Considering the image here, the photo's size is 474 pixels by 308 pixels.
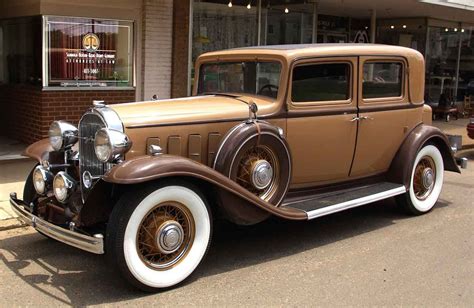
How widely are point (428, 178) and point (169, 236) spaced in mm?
3525

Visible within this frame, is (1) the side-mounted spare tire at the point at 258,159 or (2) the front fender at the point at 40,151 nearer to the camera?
(1) the side-mounted spare tire at the point at 258,159

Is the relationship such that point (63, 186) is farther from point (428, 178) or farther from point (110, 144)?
point (428, 178)

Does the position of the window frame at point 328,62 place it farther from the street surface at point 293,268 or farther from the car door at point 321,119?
the street surface at point 293,268

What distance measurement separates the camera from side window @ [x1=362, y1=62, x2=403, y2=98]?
5910 millimetres

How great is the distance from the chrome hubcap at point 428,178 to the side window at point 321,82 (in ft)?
4.80

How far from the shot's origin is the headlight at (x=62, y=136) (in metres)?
4.87

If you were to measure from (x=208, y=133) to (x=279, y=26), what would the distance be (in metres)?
7.83

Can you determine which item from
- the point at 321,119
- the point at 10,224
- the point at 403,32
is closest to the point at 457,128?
the point at 403,32

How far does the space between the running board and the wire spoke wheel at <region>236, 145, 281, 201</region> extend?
349mm

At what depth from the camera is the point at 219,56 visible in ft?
19.7

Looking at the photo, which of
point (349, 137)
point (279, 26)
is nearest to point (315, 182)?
point (349, 137)

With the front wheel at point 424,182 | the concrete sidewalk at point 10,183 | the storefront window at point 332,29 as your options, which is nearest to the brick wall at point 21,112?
the concrete sidewalk at point 10,183

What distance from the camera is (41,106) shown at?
862 centimetres

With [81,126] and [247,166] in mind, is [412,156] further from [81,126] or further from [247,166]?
[81,126]
